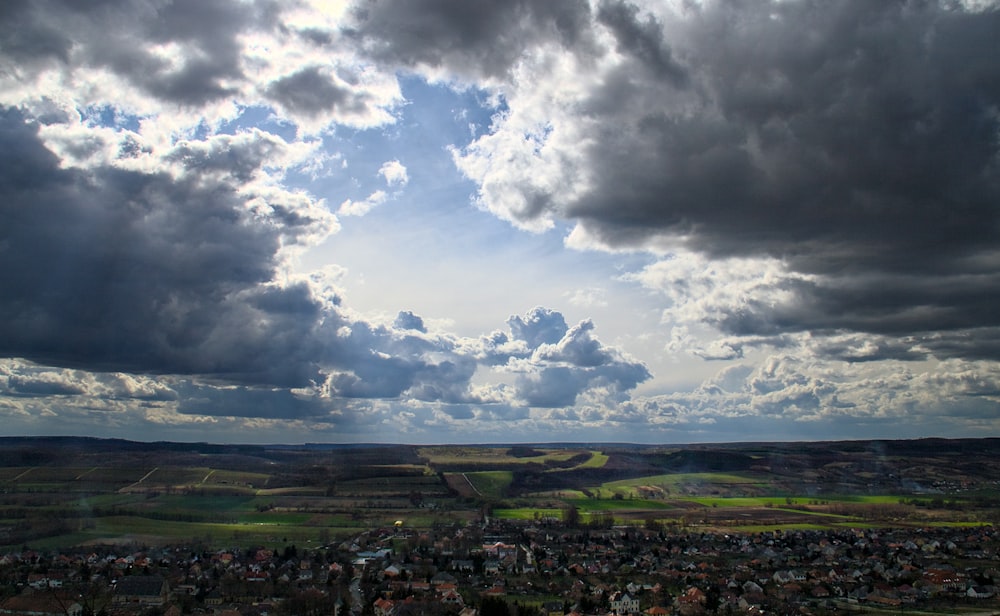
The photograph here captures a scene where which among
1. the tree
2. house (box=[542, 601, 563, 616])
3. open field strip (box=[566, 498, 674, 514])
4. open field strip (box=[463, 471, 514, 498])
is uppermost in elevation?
house (box=[542, 601, 563, 616])

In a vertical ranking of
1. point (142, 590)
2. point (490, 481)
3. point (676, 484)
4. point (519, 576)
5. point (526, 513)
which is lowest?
point (526, 513)

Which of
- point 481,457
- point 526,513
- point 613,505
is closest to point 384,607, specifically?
point 526,513

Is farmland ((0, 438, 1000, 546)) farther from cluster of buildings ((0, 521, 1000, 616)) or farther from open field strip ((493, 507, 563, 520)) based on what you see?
cluster of buildings ((0, 521, 1000, 616))

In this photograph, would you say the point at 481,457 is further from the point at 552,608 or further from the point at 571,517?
the point at 552,608

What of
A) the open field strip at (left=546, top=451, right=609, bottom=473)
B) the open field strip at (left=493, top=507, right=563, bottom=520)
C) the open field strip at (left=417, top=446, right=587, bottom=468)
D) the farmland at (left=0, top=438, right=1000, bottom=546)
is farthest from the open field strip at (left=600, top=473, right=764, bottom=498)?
the open field strip at (left=417, top=446, right=587, bottom=468)

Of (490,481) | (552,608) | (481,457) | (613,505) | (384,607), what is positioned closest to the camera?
(384,607)

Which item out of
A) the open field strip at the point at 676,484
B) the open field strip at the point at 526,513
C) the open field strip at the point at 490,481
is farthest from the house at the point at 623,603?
the open field strip at the point at 676,484
